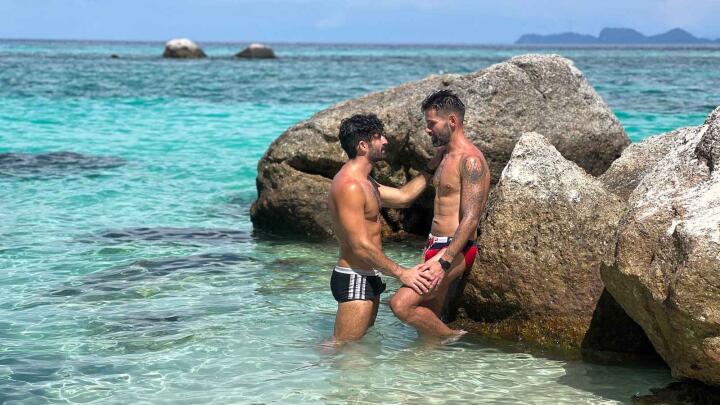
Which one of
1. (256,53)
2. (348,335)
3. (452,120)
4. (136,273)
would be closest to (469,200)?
(452,120)

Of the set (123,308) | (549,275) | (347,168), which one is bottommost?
(123,308)

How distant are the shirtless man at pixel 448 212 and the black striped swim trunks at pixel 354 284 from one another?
0.75 feet

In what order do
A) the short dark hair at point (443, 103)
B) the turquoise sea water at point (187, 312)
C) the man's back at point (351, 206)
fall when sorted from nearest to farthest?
the turquoise sea water at point (187, 312) → the man's back at point (351, 206) → the short dark hair at point (443, 103)

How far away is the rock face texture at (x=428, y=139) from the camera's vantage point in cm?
1116

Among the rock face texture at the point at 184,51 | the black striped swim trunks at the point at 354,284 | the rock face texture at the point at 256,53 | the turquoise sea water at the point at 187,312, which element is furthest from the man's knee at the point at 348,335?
the rock face texture at the point at 256,53

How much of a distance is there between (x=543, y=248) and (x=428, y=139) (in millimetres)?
4085

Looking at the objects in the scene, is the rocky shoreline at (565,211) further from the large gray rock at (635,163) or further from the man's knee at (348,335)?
the man's knee at (348,335)

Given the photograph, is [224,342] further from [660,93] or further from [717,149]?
[660,93]

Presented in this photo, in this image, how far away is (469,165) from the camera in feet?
24.5

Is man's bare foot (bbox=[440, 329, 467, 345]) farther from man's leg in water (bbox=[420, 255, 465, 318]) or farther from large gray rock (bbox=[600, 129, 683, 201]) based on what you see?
large gray rock (bbox=[600, 129, 683, 201])

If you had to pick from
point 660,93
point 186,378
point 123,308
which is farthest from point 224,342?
point 660,93

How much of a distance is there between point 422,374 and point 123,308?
349cm

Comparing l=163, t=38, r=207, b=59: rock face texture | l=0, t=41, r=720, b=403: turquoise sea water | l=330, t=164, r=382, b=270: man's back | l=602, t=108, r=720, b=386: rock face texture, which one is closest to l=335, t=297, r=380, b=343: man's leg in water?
l=0, t=41, r=720, b=403: turquoise sea water

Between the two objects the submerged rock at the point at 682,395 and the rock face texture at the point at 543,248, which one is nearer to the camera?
the submerged rock at the point at 682,395
